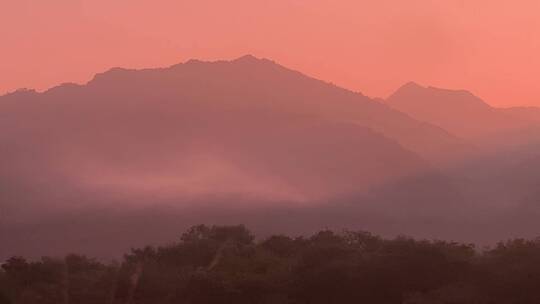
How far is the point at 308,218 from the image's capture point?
172 meters

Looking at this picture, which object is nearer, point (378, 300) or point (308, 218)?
point (378, 300)

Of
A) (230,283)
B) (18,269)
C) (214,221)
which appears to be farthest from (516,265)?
(214,221)

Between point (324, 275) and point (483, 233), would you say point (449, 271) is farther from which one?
point (483, 233)

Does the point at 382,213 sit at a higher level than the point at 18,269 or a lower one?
higher

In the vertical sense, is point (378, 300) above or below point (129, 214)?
below

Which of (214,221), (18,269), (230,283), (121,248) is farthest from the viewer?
(214,221)

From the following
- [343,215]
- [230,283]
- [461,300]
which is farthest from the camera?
[343,215]

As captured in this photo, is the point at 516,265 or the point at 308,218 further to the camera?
the point at 308,218

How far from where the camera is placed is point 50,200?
196875 mm

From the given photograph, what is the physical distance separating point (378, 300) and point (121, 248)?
330ft

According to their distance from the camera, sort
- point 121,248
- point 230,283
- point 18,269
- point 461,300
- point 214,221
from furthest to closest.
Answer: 1. point 214,221
2. point 121,248
3. point 18,269
4. point 230,283
5. point 461,300

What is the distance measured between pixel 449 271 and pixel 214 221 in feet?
425

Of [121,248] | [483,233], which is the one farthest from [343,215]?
[121,248]

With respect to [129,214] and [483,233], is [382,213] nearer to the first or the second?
[483,233]
